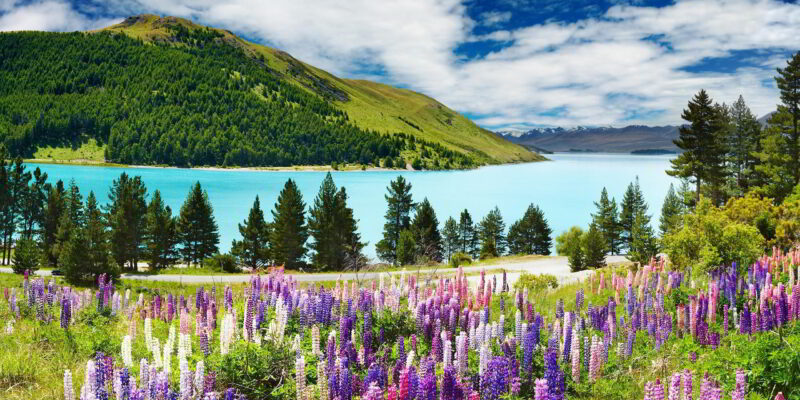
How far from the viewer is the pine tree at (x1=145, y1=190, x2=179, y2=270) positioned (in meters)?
65.0

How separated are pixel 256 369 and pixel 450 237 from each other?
3600 inches

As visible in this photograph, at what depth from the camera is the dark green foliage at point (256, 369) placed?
587 cm

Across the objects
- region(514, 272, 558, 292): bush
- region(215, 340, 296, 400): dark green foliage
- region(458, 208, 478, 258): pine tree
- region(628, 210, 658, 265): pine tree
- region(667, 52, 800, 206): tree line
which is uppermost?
region(667, 52, 800, 206): tree line

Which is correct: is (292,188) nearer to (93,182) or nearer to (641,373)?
(641,373)

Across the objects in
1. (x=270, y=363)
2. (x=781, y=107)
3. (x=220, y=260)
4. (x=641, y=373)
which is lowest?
(x=220, y=260)

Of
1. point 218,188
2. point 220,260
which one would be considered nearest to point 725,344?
point 220,260

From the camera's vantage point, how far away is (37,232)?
244 feet

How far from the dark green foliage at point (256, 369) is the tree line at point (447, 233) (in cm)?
5877

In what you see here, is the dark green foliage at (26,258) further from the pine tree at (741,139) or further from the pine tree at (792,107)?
the pine tree at (741,139)

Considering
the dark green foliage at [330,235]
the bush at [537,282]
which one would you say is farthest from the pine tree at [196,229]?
the bush at [537,282]

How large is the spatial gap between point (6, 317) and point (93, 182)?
18852 centimetres

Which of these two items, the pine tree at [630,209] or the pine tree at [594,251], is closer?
the pine tree at [594,251]

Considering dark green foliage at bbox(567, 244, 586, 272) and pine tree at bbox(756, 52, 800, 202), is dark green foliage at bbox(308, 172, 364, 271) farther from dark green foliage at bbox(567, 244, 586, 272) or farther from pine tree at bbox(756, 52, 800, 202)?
pine tree at bbox(756, 52, 800, 202)

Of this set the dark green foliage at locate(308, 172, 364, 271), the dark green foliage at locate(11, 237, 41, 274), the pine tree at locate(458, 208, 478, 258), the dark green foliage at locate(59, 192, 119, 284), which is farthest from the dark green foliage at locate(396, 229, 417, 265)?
the dark green foliage at locate(11, 237, 41, 274)
